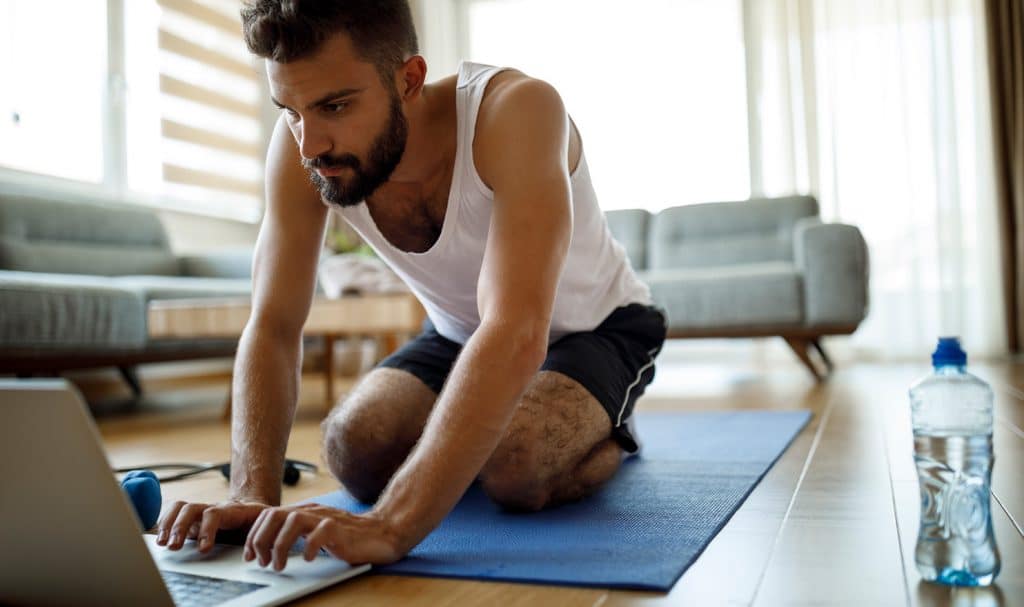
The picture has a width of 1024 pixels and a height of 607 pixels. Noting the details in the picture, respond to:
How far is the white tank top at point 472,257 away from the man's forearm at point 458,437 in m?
0.31

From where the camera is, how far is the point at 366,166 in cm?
114

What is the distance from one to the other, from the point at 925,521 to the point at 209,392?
377 cm

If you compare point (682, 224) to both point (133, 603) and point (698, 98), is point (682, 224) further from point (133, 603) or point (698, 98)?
point (133, 603)

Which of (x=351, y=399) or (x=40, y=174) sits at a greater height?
(x=40, y=174)

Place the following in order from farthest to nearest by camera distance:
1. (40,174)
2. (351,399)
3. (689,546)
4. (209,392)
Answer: (209,392) → (40,174) → (351,399) → (689,546)

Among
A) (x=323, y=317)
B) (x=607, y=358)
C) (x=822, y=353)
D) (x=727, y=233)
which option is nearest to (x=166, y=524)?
(x=607, y=358)

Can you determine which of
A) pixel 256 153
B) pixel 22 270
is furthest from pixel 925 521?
pixel 256 153

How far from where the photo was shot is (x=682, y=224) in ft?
13.8

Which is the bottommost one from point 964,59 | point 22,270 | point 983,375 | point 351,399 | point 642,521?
point 983,375

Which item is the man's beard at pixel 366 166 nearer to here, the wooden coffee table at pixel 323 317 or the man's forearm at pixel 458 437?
the man's forearm at pixel 458 437

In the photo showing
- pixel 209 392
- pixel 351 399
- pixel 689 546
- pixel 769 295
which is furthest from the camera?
pixel 209 392

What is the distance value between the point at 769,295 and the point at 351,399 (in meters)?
2.22

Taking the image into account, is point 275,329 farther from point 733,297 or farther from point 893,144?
point 893,144

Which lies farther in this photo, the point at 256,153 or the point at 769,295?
the point at 256,153
